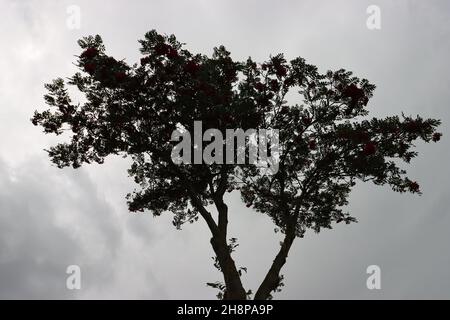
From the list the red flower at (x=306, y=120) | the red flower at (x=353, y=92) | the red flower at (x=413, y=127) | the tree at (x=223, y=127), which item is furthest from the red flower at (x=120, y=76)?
the red flower at (x=413, y=127)

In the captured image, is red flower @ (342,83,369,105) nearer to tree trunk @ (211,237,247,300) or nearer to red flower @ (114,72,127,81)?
tree trunk @ (211,237,247,300)

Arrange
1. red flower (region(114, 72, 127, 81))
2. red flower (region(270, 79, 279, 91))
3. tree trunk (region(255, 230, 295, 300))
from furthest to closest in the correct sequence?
red flower (region(270, 79, 279, 91)) → tree trunk (region(255, 230, 295, 300)) → red flower (region(114, 72, 127, 81))

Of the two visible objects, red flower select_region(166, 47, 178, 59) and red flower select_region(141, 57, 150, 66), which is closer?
red flower select_region(166, 47, 178, 59)

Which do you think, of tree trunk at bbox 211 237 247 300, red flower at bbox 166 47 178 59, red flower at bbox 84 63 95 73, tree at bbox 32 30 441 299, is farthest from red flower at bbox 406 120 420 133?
red flower at bbox 84 63 95 73

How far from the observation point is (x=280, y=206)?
18.2 m

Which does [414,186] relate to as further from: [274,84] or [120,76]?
[120,76]

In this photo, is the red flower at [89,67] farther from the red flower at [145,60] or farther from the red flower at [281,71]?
the red flower at [281,71]

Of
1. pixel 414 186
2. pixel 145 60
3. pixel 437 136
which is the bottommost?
pixel 414 186

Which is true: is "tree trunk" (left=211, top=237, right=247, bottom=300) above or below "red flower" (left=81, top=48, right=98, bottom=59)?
below

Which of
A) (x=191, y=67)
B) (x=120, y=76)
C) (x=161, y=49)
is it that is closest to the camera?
(x=120, y=76)

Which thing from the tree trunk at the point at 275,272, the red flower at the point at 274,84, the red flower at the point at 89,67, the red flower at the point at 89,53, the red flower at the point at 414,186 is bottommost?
the tree trunk at the point at 275,272

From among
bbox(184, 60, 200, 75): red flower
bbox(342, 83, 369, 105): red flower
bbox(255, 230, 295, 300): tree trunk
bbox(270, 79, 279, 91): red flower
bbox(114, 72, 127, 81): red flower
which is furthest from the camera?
bbox(270, 79, 279, 91): red flower

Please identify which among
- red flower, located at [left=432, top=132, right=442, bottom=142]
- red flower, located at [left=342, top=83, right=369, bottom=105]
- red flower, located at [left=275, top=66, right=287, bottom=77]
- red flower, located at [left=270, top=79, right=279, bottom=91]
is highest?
red flower, located at [left=275, top=66, right=287, bottom=77]

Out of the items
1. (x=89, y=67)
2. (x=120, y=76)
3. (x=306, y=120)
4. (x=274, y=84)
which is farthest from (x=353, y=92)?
(x=89, y=67)
